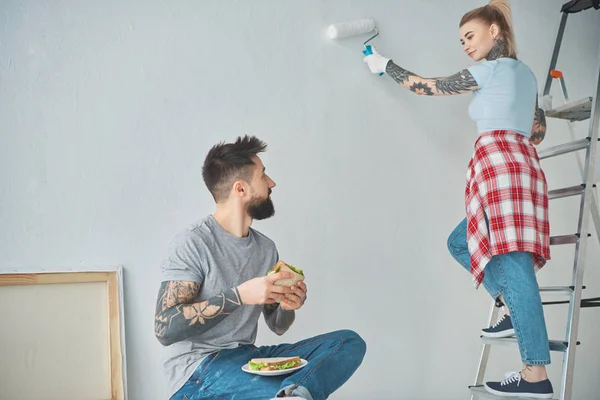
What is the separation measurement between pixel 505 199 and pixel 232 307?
42.8 inches

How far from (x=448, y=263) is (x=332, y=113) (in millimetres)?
946

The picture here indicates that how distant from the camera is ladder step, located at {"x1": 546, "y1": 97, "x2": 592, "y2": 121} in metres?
2.76

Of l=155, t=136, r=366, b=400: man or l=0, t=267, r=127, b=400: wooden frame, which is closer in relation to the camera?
l=155, t=136, r=366, b=400: man

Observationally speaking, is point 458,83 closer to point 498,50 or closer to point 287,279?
point 498,50

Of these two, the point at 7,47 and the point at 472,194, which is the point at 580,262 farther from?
the point at 7,47

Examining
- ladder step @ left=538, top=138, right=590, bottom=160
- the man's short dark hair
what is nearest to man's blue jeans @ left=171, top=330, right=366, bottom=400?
the man's short dark hair

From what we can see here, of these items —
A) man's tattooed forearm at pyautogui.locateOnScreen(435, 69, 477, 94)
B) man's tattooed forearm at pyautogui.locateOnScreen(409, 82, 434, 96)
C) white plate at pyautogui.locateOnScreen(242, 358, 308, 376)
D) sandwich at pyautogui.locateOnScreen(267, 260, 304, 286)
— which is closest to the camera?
white plate at pyautogui.locateOnScreen(242, 358, 308, 376)

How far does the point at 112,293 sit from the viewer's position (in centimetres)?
249

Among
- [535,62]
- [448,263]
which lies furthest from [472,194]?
[535,62]

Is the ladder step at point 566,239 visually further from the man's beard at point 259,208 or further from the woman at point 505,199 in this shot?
the man's beard at point 259,208

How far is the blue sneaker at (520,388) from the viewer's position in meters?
2.32

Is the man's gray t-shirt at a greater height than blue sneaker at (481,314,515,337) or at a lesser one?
greater

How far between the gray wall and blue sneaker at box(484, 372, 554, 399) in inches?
27.5

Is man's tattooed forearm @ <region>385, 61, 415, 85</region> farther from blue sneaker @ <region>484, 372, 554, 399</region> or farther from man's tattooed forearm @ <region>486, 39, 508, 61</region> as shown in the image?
blue sneaker @ <region>484, 372, 554, 399</region>
